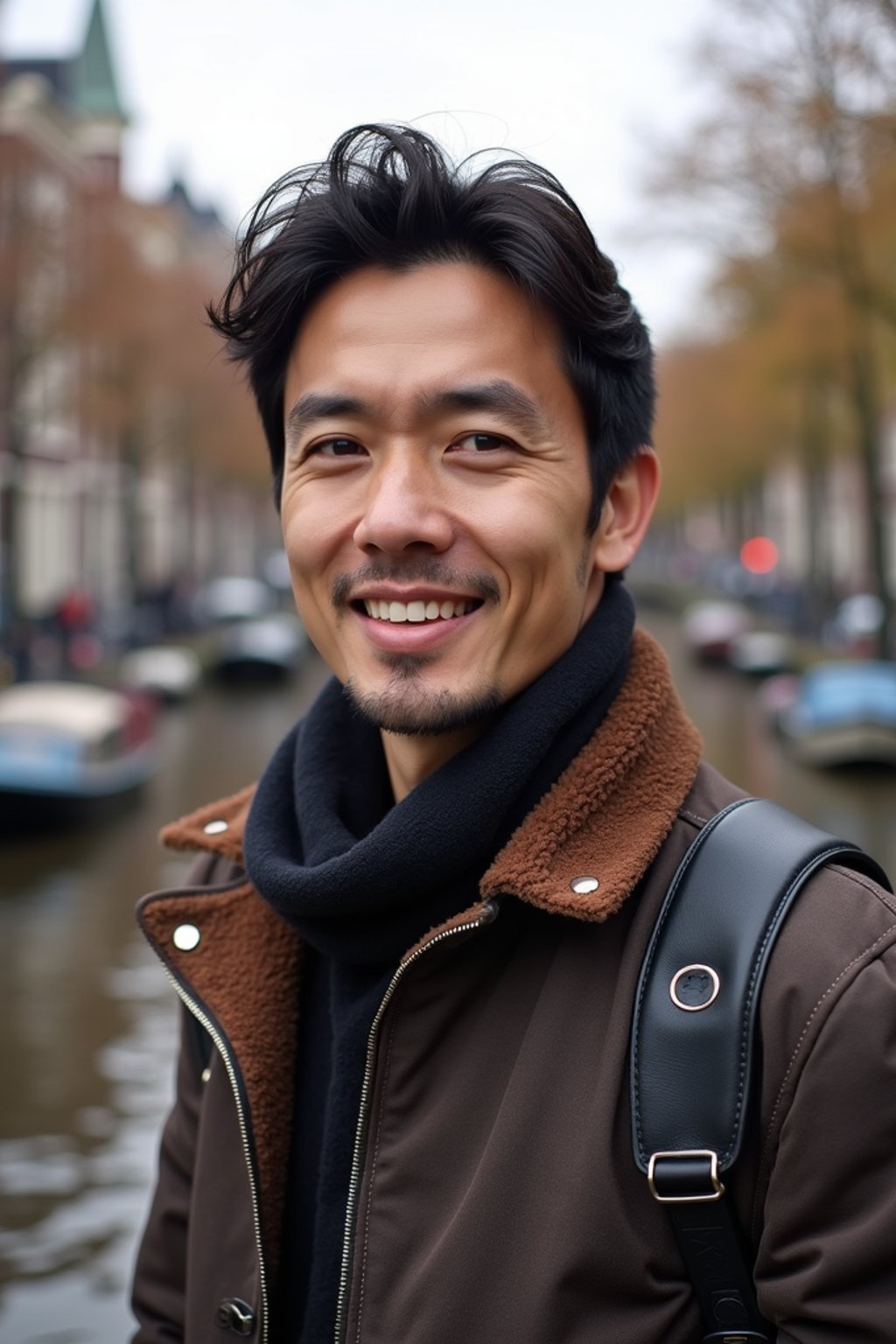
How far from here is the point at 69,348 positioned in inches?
1043

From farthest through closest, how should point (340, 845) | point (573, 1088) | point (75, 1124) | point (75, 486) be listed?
point (75, 486)
point (75, 1124)
point (340, 845)
point (573, 1088)

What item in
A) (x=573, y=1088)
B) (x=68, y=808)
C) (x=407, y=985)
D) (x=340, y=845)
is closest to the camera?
(x=573, y=1088)

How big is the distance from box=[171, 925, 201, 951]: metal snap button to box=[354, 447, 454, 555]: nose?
585 mm

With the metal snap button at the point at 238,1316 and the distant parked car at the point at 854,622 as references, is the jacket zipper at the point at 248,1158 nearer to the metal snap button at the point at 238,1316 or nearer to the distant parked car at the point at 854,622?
the metal snap button at the point at 238,1316

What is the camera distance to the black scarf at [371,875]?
1899mm

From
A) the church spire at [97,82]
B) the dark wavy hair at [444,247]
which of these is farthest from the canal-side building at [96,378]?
the dark wavy hair at [444,247]

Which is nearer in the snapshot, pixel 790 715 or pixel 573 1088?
pixel 573 1088

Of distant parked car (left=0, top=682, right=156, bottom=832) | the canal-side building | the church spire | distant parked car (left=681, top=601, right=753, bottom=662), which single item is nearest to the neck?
the canal-side building

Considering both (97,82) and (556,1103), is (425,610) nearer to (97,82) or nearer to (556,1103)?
(556,1103)

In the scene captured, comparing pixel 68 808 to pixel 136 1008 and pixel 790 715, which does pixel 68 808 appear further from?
pixel 790 715

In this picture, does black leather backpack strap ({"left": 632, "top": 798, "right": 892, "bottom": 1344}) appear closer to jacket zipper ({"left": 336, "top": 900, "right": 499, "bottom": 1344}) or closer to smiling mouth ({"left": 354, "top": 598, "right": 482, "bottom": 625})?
jacket zipper ({"left": 336, "top": 900, "right": 499, "bottom": 1344})

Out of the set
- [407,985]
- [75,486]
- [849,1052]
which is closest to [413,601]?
[407,985]

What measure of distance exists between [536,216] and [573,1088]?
0.96 meters

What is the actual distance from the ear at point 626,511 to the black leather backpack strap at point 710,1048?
51 centimetres
